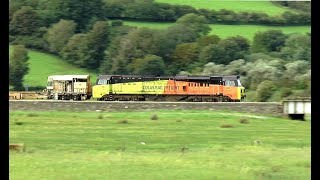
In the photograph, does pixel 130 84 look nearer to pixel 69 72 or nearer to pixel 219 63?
pixel 69 72

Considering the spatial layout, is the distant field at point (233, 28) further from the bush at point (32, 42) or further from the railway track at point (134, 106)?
the railway track at point (134, 106)

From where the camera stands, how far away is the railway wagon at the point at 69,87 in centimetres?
5122

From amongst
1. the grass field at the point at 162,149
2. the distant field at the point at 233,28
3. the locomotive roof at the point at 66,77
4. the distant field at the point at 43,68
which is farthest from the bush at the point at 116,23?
the grass field at the point at 162,149

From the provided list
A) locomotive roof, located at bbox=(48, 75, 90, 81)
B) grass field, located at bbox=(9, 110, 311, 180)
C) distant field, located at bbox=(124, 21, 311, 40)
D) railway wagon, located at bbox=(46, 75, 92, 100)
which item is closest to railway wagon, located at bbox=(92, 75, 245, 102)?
railway wagon, located at bbox=(46, 75, 92, 100)

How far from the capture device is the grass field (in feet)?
42.1

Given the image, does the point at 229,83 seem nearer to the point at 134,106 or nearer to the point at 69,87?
the point at 134,106

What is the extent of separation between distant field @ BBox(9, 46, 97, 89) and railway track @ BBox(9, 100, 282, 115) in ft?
17.5

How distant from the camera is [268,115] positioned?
41.1 m

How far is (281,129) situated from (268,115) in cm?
847

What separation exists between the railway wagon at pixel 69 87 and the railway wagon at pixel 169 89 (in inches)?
36.6

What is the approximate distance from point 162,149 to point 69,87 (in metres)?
33.6

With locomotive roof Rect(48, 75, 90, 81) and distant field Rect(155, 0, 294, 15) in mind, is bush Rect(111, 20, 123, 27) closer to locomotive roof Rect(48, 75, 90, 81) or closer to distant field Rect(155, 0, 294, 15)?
distant field Rect(155, 0, 294, 15)

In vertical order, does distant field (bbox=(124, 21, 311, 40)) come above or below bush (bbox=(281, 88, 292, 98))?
above

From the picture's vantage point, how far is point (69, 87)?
53125mm
